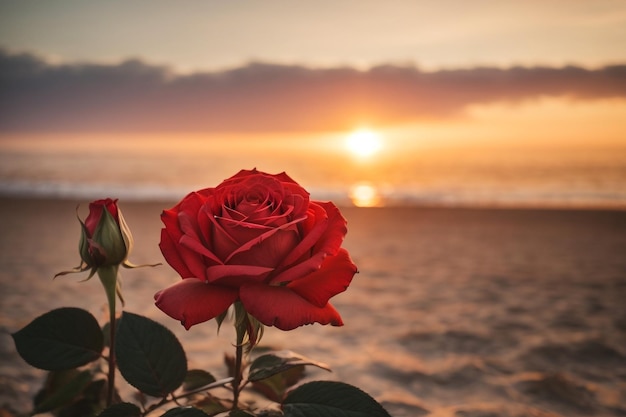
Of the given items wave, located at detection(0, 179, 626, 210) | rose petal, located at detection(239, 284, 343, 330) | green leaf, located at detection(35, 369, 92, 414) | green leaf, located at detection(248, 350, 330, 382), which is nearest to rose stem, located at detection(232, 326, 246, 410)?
green leaf, located at detection(248, 350, 330, 382)

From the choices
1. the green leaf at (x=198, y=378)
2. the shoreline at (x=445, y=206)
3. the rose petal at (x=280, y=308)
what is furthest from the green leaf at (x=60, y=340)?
the shoreline at (x=445, y=206)

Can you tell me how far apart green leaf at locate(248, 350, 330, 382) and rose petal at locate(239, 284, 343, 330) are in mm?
279

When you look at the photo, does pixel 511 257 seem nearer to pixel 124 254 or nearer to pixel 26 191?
pixel 124 254

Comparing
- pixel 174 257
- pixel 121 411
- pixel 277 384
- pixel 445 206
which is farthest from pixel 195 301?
pixel 445 206

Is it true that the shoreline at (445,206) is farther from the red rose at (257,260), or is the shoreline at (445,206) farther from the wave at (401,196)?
the red rose at (257,260)

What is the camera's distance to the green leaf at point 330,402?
977 millimetres

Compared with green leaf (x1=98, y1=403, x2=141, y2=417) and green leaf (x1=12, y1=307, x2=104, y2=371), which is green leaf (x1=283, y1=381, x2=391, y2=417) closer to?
green leaf (x1=98, y1=403, x2=141, y2=417)

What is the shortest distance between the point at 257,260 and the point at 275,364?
39cm

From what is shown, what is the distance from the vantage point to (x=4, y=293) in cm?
390

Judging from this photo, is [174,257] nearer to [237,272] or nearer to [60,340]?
[237,272]

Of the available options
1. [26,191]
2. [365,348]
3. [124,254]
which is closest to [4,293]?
[365,348]

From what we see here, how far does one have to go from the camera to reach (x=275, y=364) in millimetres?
1105

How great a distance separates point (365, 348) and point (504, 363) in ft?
2.36

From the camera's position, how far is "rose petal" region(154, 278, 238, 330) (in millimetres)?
798
